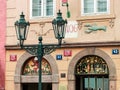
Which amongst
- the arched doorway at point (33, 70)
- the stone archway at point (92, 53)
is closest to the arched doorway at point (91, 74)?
the stone archway at point (92, 53)

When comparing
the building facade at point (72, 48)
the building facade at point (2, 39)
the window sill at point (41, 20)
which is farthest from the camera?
the building facade at point (2, 39)

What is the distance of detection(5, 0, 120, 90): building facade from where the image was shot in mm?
16594

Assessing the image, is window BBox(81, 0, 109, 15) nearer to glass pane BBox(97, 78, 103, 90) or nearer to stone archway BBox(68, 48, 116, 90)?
stone archway BBox(68, 48, 116, 90)

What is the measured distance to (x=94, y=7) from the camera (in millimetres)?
17062

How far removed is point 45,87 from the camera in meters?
17.9

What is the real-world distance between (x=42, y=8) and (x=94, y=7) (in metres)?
2.05

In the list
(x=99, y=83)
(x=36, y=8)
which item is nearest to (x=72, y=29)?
(x=36, y=8)

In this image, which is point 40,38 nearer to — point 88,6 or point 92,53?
point 92,53

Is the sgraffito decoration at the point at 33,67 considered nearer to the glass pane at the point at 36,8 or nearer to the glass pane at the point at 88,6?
the glass pane at the point at 36,8

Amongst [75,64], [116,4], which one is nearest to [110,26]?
[116,4]

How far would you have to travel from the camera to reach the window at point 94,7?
1688 centimetres

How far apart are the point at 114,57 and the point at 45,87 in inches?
119

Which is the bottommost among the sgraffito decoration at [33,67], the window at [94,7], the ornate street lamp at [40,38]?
the sgraffito decoration at [33,67]

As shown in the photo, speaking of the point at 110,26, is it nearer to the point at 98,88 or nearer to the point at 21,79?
the point at 98,88
